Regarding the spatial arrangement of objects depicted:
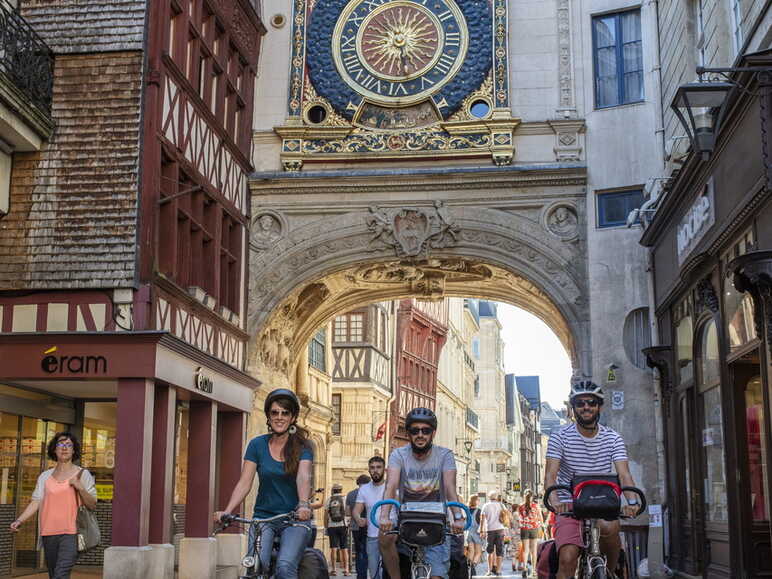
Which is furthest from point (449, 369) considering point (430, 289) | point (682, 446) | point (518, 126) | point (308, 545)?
point (308, 545)

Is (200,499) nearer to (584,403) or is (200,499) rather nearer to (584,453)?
(584,453)

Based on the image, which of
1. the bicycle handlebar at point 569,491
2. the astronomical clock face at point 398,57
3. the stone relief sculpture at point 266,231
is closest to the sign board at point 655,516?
the astronomical clock face at point 398,57

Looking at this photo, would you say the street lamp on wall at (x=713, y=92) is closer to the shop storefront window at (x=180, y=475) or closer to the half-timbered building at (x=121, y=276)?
the half-timbered building at (x=121, y=276)

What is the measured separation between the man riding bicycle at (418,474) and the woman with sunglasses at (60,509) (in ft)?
9.41

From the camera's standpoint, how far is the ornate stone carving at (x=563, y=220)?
21.1m

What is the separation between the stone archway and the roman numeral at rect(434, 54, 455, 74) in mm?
2068

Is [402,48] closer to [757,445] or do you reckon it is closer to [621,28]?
[621,28]

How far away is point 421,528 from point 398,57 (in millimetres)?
16258

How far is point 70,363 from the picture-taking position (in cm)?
1584

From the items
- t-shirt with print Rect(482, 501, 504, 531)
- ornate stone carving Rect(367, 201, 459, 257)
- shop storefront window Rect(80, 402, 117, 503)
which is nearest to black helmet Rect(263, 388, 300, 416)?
shop storefront window Rect(80, 402, 117, 503)

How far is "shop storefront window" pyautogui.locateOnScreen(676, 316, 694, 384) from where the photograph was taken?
15716mm

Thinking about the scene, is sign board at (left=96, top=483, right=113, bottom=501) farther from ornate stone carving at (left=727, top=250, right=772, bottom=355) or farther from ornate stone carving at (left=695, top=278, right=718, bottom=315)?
ornate stone carving at (left=727, top=250, right=772, bottom=355)

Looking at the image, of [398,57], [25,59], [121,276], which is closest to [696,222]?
[121,276]

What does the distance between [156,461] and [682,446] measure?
7.30 meters
